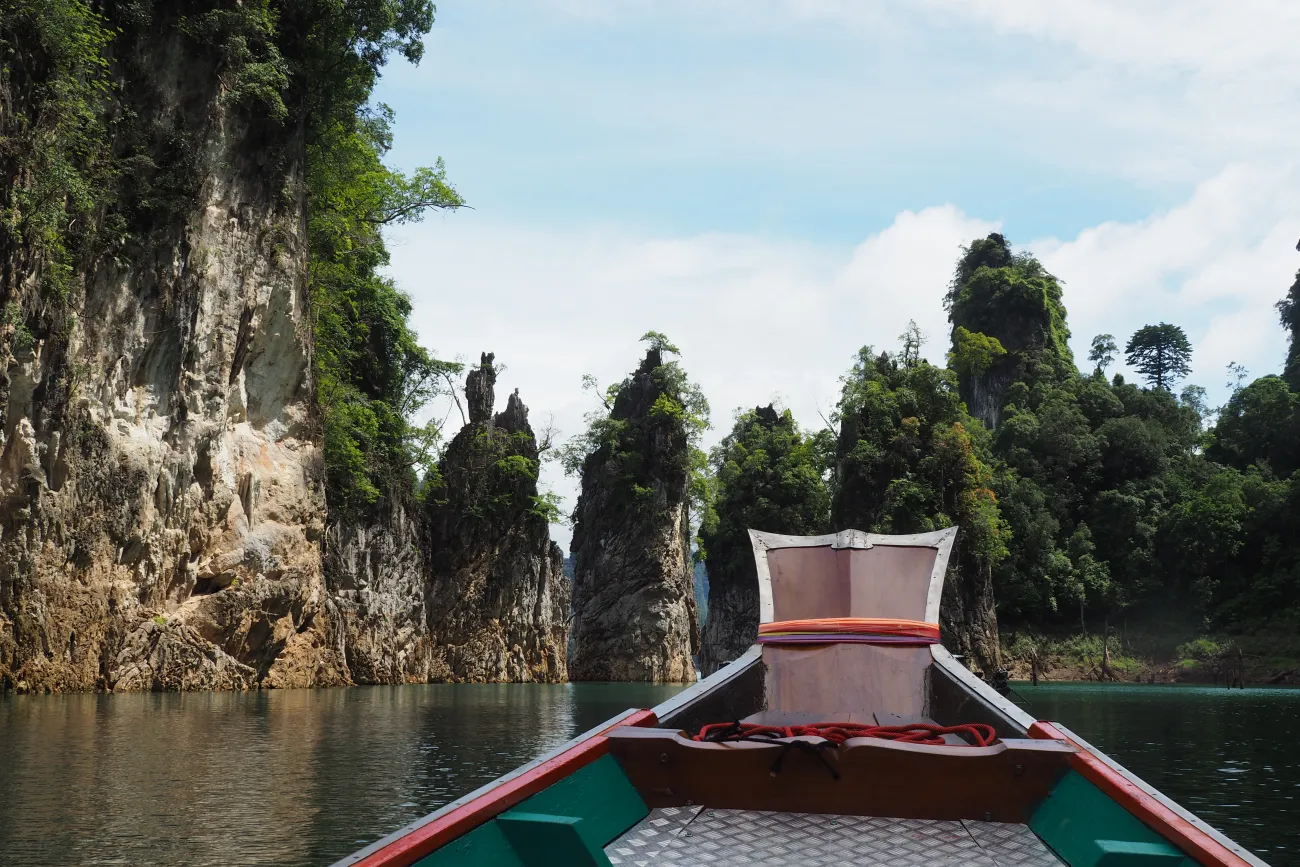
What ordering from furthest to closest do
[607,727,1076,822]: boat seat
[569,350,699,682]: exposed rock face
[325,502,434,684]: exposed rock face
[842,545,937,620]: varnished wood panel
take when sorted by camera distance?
1. [569,350,699,682]: exposed rock face
2. [325,502,434,684]: exposed rock face
3. [842,545,937,620]: varnished wood panel
4. [607,727,1076,822]: boat seat

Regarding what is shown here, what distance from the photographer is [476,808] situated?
10.5 ft

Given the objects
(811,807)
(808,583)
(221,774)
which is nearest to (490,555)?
(221,774)

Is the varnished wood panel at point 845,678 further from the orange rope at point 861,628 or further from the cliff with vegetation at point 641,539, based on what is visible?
the cliff with vegetation at point 641,539

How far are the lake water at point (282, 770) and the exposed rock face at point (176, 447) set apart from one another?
1.79 meters

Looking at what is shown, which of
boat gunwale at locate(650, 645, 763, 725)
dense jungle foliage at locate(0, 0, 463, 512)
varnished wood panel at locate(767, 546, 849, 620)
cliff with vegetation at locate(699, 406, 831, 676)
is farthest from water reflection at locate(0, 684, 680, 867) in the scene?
cliff with vegetation at locate(699, 406, 831, 676)

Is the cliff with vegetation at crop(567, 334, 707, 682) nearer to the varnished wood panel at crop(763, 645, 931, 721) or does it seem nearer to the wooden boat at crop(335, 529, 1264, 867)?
the varnished wood panel at crop(763, 645, 931, 721)

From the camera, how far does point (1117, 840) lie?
3246 mm

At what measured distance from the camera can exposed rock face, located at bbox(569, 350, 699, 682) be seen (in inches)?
1858

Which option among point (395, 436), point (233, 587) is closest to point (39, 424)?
point (233, 587)

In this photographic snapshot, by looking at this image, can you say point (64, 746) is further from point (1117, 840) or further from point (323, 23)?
point (323, 23)

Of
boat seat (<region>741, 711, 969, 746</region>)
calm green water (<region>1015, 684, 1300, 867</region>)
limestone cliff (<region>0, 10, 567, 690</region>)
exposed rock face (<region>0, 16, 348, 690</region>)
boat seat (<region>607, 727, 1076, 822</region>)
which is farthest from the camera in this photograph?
exposed rock face (<region>0, 16, 348, 690</region>)

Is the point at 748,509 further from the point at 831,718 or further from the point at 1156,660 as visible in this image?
the point at 831,718

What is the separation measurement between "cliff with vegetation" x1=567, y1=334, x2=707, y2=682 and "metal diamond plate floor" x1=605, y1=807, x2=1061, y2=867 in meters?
43.4

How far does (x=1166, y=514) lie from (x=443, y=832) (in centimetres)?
5752
